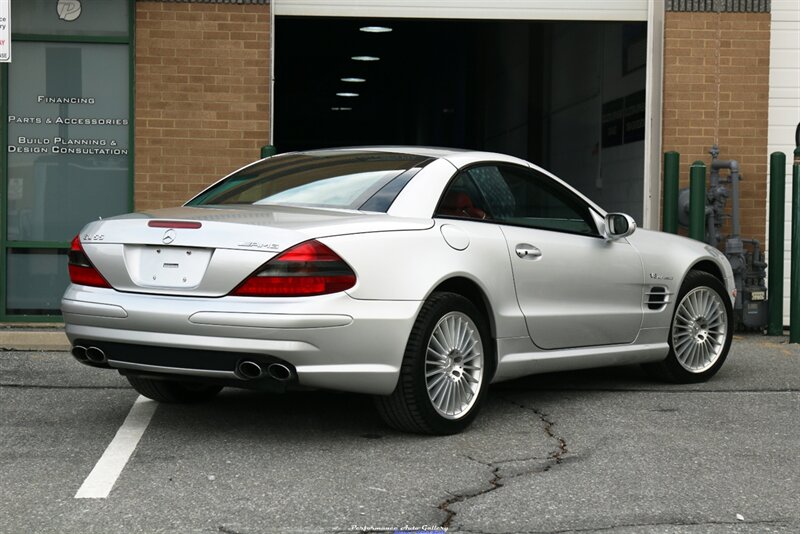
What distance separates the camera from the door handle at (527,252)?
6.65m

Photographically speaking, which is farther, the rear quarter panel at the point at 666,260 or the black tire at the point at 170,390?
the rear quarter panel at the point at 666,260

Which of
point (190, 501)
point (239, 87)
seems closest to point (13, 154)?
point (239, 87)

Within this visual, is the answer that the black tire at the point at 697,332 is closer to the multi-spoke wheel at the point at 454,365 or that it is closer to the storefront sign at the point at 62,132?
the multi-spoke wheel at the point at 454,365

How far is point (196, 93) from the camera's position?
11.2 m

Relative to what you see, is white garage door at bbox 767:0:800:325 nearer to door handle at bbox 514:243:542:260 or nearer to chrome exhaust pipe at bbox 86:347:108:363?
door handle at bbox 514:243:542:260

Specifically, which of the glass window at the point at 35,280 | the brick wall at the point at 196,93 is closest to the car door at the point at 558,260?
the brick wall at the point at 196,93

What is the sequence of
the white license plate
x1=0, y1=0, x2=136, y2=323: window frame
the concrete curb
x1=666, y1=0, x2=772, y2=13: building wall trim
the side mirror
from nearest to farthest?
the white license plate, the side mirror, the concrete curb, x1=0, y1=0, x2=136, y2=323: window frame, x1=666, y1=0, x2=772, y2=13: building wall trim

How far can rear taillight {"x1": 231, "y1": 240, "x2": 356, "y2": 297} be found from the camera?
5516mm

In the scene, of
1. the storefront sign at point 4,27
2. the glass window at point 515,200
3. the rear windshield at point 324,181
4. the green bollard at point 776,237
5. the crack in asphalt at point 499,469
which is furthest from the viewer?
the green bollard at point 776,237

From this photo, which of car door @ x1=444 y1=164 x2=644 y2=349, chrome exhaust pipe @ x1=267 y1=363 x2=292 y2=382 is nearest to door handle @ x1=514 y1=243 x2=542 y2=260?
car door @ x1=444 y1=164 x2=644 y2=349

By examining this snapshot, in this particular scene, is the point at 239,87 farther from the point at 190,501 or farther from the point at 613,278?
the point at 190,501

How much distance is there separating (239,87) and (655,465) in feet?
22.0

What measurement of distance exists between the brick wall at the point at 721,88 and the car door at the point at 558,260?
4248 millimetres

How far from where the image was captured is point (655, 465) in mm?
5535
